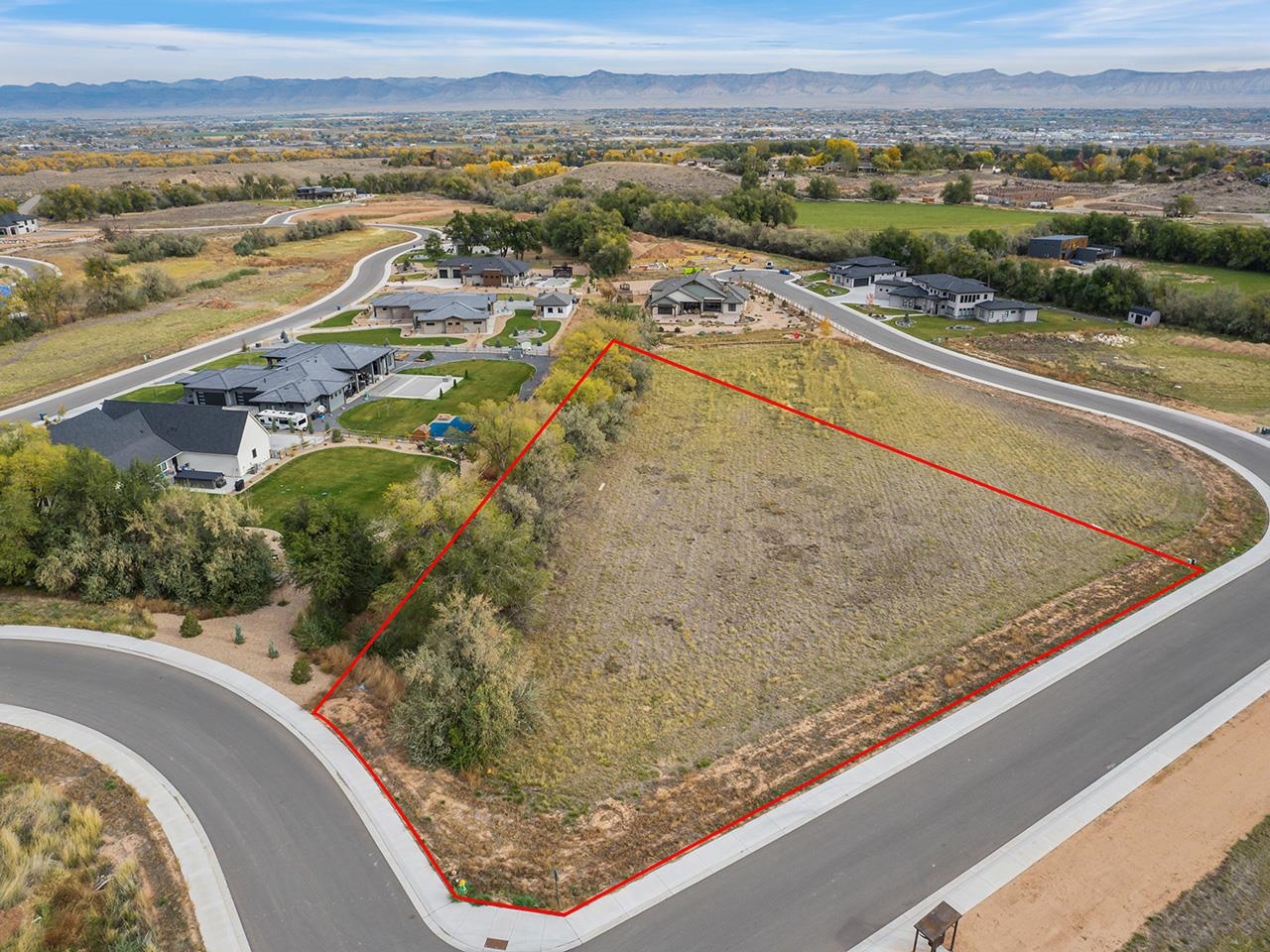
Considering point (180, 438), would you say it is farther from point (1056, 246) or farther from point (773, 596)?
point (1056, 246)

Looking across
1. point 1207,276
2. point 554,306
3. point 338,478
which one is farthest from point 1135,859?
point 1207,276

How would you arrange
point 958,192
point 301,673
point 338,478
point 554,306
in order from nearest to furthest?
point 301,673 < point 338,478 < point 554,306 < point 958,192

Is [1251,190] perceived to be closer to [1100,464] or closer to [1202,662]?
[1100,464]

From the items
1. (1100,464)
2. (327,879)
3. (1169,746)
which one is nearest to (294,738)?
(327,879)

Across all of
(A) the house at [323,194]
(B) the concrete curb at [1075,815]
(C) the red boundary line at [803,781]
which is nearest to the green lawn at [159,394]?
(C) the red boundary line at [803,781]

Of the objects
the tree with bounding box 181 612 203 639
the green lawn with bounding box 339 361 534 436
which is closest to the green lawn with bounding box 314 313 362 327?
the green lawn with bounding box 339 361 534 436

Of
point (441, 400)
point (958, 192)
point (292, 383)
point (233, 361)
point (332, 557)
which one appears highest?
point (958, 192)
